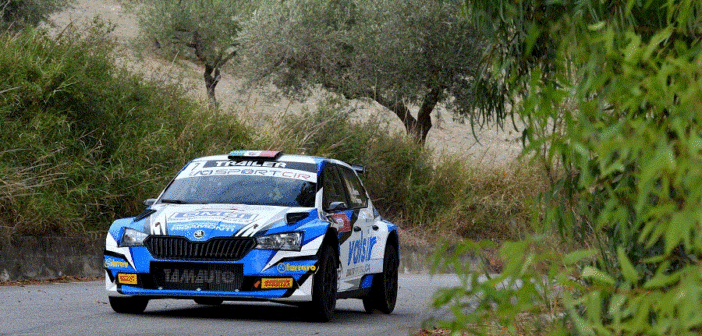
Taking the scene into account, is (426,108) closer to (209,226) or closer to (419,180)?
(419,180)

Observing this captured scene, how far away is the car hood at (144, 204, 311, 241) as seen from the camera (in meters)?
10.5

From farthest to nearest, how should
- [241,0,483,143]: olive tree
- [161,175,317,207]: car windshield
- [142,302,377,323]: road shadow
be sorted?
[241,0,483,143]: olive tree
[161,175,317,207]: car windshield
[142,302,377,323]: road shadow

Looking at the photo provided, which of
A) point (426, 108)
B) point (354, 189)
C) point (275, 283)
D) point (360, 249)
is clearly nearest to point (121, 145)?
point (354, 189)

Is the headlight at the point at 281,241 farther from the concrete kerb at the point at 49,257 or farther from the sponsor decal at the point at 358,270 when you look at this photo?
the concrete kerb at the point at 49,257

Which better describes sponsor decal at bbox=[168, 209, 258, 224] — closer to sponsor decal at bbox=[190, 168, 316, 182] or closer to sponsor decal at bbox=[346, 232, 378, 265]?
sponsor decal at bbox=[190, 168, 316, 182]

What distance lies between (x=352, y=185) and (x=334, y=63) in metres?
24.5

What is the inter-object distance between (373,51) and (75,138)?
17.5 m

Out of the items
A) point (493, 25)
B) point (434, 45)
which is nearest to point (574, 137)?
point (493, 25)

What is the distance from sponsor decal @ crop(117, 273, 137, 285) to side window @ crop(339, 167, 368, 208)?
275 cm

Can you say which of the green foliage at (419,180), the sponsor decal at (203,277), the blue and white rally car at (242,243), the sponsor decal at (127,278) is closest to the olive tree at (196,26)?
the green foliage at (419,180)

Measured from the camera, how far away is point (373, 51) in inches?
1401

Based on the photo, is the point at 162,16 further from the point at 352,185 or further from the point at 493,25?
the point at 493,25

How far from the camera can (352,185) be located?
13.0 m

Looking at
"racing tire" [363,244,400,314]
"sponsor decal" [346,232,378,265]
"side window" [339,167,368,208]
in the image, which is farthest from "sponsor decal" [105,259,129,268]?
"racing tire" [363,244,400,314]
